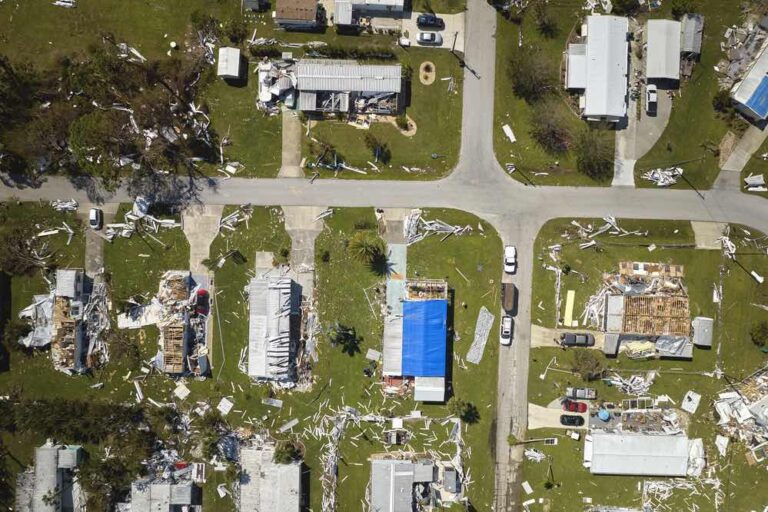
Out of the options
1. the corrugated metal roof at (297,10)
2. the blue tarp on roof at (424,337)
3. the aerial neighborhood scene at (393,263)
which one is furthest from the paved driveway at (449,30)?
the blue tarp on roof at (424,337)

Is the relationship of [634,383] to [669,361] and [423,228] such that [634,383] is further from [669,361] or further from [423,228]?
[423,228]

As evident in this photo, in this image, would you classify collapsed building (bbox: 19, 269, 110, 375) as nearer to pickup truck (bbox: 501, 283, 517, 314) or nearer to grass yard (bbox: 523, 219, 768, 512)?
pickup truck (bbox: 501, 283, 517, 314)

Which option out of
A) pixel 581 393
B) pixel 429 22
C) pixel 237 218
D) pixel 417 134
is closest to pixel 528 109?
pixel 417 134

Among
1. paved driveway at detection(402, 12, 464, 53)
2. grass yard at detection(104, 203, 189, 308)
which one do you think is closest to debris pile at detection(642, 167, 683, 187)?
paved driveway at detection(402, 12, 464, 53)

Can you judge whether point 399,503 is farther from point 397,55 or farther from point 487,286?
point 397,55

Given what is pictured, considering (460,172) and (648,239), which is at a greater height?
(460,172)

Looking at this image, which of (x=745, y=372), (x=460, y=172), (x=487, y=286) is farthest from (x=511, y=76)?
(x=745, y=372)

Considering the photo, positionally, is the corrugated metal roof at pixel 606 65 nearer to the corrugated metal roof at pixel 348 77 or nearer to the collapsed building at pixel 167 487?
the corrugated metal roof at pixel 348 77
